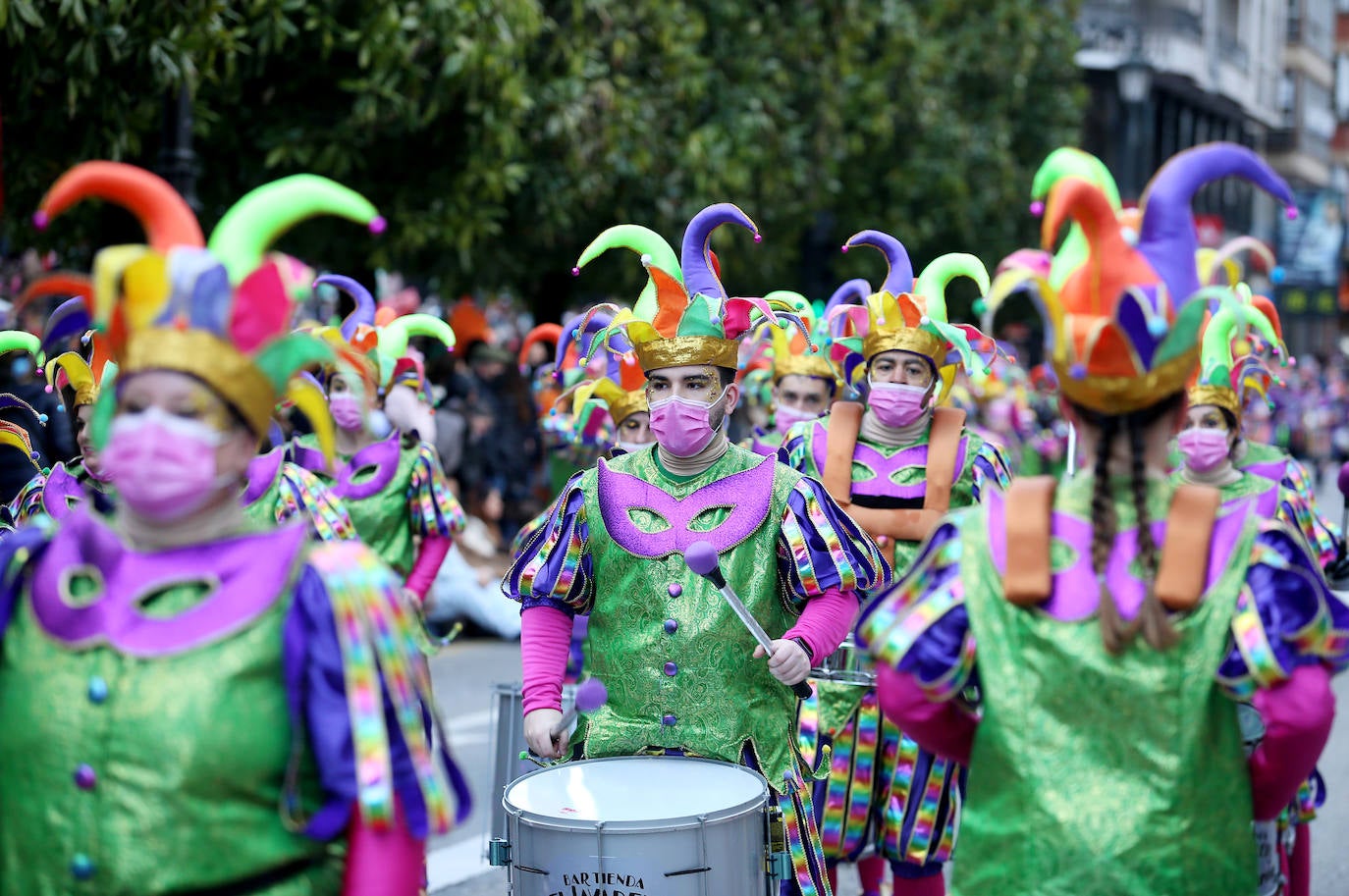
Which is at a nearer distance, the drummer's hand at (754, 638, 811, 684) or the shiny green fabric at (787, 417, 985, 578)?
the drummer's hand at (754, 638, 811, 684)

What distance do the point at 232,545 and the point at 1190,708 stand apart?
5.24ft

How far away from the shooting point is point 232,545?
2.80 metres

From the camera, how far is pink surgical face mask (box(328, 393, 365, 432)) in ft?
23.4

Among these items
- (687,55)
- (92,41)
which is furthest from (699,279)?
(687,55)

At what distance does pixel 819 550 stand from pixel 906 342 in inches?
75.7

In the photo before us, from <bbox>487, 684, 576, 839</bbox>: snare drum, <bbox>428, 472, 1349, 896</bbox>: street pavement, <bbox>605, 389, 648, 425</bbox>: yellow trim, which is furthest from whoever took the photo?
<bbox>605, 389, 648, 425</bbox>: yellow trim

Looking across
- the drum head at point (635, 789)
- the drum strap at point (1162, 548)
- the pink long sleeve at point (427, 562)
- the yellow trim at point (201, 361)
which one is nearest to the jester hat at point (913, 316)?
the pink long sleeve at point (427, 562)

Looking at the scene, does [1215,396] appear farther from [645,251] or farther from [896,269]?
[645,251]

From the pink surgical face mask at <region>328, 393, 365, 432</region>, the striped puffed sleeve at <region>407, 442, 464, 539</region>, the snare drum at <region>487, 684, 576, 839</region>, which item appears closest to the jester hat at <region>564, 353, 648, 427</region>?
the striped puffed sleeve at <region>407, 442, 464, 539</region>

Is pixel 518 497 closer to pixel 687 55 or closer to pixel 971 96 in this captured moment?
pixel 687 55

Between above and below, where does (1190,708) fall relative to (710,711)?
above

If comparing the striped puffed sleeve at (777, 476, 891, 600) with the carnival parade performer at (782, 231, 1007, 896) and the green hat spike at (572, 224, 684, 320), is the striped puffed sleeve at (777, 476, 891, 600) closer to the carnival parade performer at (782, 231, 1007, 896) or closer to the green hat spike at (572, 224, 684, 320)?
the green hat spike at (572, 224, 684, 320)

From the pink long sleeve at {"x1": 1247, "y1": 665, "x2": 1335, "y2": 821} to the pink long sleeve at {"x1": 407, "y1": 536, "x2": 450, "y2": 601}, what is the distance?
4715mm

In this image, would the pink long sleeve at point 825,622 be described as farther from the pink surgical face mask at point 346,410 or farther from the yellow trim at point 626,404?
the pink surgical face mask at point 346,410
